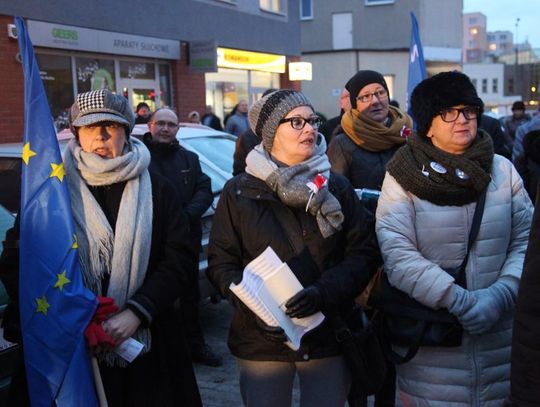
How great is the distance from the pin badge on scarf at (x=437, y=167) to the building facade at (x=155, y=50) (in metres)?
9.51

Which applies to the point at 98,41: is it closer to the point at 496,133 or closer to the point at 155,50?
the point at 155,50

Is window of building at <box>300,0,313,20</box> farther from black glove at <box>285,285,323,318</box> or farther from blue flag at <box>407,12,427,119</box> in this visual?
black glove at <box>285,285,323,318</box>

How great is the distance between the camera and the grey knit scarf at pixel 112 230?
2742mm

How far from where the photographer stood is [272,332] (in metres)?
2.60

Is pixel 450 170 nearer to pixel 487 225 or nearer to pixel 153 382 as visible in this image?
pixel 487 225

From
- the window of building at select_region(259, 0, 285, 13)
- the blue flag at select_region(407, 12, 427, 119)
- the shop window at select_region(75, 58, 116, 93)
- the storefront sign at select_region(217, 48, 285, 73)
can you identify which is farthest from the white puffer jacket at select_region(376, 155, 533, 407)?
the window of building at select_region(259, 0, 285, 13)

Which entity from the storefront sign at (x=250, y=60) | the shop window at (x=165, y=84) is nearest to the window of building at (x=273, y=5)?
the storefront sign at (x=250, y=60)

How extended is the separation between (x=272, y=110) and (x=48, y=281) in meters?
1.20

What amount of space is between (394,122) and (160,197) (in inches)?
70.8

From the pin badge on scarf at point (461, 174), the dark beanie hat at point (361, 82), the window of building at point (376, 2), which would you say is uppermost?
the window of building at point (376, 2)

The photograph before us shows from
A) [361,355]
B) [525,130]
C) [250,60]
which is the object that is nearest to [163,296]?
[361,355]

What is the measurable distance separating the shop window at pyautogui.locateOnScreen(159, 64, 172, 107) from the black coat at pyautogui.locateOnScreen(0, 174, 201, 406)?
12.4m

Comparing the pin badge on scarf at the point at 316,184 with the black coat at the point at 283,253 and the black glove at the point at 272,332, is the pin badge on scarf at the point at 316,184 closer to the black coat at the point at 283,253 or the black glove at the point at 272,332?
the black coat at the point at 283,253

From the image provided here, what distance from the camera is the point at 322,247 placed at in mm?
2785
